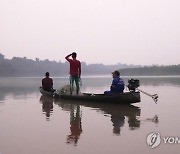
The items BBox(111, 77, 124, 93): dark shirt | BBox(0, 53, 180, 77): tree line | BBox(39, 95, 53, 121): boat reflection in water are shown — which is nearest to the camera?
BBox(39, 95, 53, 121): boat reflection in water

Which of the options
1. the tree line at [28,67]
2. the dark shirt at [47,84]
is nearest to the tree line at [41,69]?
the tree line at [28,67]

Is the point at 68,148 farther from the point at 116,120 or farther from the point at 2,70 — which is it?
the point at 2,70

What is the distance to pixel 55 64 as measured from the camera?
191125 millimetres

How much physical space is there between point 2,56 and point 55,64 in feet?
156

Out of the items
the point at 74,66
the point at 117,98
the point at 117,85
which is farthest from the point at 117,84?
the point at 74,66

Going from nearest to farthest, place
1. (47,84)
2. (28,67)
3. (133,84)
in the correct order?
1. (133,84)
2. (47,84)
3. (28,67)

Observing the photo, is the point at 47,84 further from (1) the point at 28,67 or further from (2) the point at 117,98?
(1) the point at 28,67

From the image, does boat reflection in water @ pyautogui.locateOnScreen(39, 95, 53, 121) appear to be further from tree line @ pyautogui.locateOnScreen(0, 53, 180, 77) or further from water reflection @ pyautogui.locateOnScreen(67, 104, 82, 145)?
tree line @ pyautogui.locateOnScreen(0, 53, 180, 77)

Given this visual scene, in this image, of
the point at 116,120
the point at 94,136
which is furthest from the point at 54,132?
the point at 116,120

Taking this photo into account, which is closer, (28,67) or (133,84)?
(133,84)

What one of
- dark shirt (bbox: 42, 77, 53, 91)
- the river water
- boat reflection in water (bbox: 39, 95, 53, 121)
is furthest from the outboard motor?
dark shirt (bbox: 42, 77, 53, 91)

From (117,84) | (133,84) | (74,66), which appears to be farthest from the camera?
(74,66)

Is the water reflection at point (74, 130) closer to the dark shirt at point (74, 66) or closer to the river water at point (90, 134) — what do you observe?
the river water at point (90, 134)

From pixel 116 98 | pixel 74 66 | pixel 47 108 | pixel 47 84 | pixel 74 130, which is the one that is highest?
pixel 74 66
